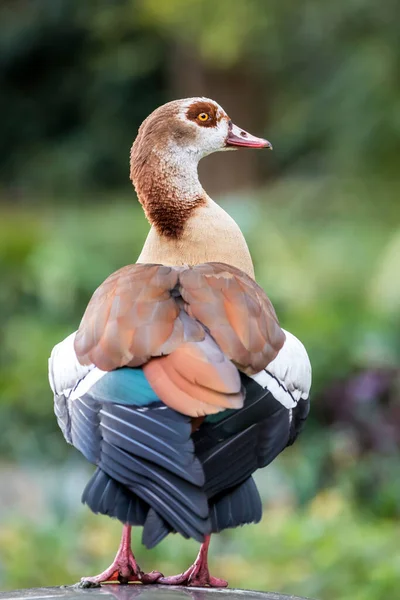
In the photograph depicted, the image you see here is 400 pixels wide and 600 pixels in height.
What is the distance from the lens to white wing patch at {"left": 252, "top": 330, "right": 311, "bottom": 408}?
111 inches

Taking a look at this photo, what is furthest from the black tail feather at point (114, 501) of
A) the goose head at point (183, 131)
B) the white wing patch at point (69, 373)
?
the goose head at point (183, 131)

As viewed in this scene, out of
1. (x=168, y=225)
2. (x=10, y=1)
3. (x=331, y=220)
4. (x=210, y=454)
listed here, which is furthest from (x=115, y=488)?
(x=10, y=1)

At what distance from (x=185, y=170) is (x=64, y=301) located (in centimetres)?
634

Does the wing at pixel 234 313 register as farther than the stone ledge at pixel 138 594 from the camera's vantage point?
Yes

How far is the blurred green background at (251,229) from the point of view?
541 cm

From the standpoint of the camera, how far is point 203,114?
3.44 metres

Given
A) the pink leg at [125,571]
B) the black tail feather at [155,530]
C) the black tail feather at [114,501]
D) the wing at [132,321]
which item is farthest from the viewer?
the pink leg at [125,571]

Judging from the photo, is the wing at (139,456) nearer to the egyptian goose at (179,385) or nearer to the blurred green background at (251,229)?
the egyptian goose at (179,385)

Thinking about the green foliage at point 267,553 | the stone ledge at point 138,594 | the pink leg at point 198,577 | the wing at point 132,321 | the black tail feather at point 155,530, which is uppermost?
the wing at point 132,321

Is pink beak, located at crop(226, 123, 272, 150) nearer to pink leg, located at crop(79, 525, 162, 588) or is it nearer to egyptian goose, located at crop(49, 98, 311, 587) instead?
egyptian goose, located at crop(49, 98, 311, 587)

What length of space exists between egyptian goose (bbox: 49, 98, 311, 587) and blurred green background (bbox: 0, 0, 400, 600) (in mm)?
1958

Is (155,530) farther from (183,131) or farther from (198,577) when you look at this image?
(183,131)

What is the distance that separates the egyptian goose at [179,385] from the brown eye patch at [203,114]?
0.17 metres

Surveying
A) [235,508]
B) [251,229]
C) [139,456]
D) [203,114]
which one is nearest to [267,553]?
[203,114]
